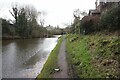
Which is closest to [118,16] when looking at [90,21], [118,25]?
[118,25]

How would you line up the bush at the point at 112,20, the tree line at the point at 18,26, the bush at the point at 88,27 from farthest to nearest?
the tree line at the point at 18,26 → the bush at the point at 88,27 → the bush at the point at 112,20

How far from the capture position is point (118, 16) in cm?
1551

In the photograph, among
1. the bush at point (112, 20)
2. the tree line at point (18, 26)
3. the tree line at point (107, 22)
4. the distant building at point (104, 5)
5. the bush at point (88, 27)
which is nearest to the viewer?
the bush at point (112, 20)

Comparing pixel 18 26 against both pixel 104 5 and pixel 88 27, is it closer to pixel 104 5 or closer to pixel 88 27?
pixel 104 5

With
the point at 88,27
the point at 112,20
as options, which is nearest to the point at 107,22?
the point at 112,20

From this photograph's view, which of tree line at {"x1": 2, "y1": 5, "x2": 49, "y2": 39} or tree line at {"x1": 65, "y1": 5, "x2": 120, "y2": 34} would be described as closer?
tree line at {"x1": 65, "y1": 5, "x2": 120, "y2": 34}

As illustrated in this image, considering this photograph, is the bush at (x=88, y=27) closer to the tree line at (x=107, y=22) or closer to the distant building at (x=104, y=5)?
the tree line at (x=107, y=22)

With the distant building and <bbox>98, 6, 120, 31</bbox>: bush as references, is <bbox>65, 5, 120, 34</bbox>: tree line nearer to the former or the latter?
<bbox>98, 6, 120, 31</bbox>: bush

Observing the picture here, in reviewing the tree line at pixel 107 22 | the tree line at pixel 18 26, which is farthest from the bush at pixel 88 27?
the tree line at pixel 18 26

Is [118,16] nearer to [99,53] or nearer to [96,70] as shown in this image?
[99,53]

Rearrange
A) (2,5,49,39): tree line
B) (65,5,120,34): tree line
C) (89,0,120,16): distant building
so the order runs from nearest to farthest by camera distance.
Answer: (65,5,120,34): tree line, (89,0,120,16): distant building, (2,5,49,39): tree line

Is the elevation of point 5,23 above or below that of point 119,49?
above

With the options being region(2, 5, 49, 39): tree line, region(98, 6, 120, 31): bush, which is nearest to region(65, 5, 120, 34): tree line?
region(98, 6, 120, 31): bush

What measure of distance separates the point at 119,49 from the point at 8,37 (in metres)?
48.1
